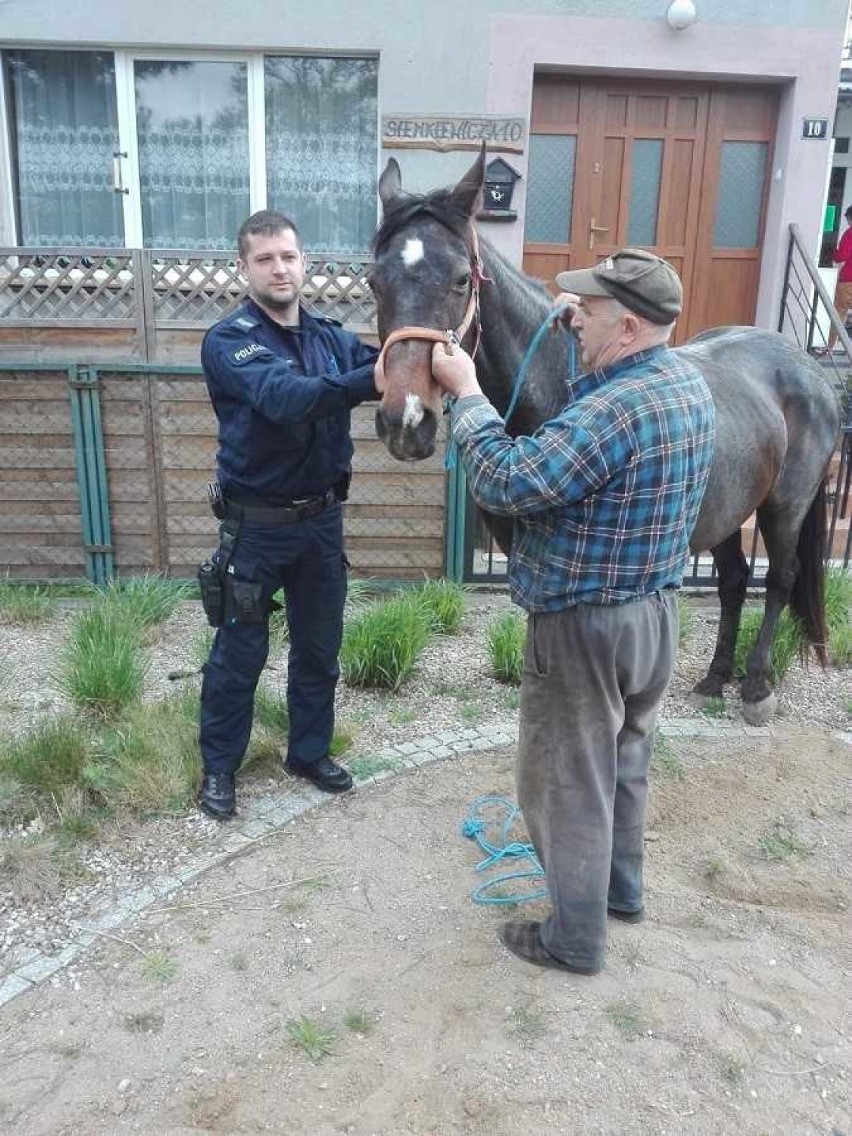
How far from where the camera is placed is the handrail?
600 centimetres

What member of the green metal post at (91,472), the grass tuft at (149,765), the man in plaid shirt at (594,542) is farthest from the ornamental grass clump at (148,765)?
the green metal post at (91,472)

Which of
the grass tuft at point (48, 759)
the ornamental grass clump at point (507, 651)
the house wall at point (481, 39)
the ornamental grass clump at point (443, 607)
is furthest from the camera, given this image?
the house wall at point (481, 39)

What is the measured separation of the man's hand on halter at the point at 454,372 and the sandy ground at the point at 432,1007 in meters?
1.67

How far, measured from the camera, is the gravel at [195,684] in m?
2.91

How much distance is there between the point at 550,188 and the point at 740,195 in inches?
65.2

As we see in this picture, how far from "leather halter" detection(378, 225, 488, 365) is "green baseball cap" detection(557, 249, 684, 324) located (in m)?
0.37

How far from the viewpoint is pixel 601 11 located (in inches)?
274

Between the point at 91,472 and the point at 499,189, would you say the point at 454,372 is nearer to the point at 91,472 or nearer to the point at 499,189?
the point at 91,472

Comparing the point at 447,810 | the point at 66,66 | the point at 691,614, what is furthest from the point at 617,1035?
the point at 66,66

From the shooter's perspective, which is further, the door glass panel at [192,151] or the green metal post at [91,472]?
the door glass panel at [192,151]

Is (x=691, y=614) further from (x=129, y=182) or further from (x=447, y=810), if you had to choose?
(x=129, y=182)

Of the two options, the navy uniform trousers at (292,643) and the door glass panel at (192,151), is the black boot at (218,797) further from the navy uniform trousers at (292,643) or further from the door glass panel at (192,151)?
the door glass panel at (192,151)

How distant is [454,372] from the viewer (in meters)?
2.25

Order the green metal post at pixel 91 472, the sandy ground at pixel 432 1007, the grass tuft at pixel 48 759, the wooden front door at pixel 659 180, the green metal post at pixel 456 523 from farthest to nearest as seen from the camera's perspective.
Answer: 1. the wooden front door at pixel 659 180
2. the green metal post at pixel 456 523
3. the green metal post at pixel 91 472
4. the grass tuft at pixel 48 759
5. the sandy ground at pixel 432 1007
